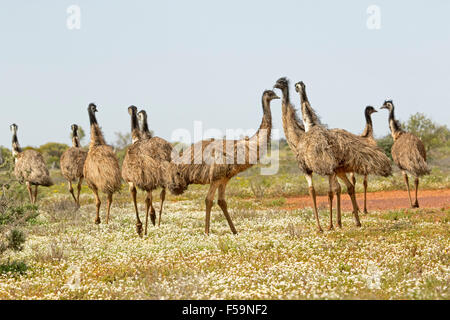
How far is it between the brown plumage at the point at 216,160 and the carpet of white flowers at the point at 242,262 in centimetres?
130

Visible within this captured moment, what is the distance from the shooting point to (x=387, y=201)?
20.2 meters

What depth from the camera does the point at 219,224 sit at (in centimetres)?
1426

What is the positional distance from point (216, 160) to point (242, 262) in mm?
3082

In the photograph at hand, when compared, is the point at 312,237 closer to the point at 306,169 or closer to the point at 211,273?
the point at 306,169

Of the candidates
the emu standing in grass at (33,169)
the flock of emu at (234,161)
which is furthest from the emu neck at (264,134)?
the emu standing in grass at (33,169)

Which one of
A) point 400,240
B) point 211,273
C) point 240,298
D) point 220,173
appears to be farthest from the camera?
point 220,173

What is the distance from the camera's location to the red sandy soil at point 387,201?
719 inches

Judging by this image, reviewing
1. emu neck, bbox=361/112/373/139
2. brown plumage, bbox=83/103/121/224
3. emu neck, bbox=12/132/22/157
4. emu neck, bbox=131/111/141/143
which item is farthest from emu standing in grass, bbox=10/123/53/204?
emu neck, bbox=361/112/373/139

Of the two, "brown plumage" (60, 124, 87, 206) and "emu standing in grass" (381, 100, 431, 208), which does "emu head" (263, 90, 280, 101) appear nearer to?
"emu standing in grass" (381, 100, 431, 208)

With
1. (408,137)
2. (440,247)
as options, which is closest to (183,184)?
(440,247)

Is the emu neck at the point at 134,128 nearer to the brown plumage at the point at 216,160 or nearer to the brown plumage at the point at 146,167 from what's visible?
the brown plumage at the point at 146,167

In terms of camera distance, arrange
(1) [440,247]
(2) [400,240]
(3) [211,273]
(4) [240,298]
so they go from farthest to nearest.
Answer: (2) [400,240] < (1) [440,247] < (3) [211,273] < (4) [240,298]

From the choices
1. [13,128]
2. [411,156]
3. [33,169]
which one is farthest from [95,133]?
[411,156]
